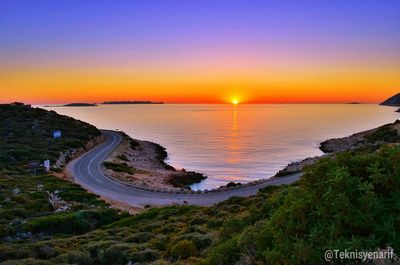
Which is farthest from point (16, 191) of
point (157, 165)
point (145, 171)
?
point (157, 165)

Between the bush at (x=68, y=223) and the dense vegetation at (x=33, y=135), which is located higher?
the dense vegetation at (x=33, y=135)

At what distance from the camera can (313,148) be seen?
105 metres

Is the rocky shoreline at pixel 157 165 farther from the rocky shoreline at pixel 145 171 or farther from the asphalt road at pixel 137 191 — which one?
the asphalt road at pixel 137 191

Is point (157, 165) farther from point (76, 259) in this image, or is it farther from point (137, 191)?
point (76, 259)

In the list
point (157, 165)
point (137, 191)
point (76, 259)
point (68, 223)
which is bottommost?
point (157, 165)

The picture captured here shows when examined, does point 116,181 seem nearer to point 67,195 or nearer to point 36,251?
point 67,195

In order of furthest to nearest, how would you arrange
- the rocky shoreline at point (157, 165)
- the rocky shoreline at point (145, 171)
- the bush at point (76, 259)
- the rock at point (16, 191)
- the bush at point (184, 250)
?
the rocky shoreline at point (145, 171) → the rocky shoreline at point (157, 165) → the rock at point (16, 191) → the bush at point (76, 259) → the bush at point (184, 250)

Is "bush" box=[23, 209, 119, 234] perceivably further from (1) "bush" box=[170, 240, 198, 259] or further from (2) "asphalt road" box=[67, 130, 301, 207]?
(1) "bush" box=[170, 240, 198, 259]

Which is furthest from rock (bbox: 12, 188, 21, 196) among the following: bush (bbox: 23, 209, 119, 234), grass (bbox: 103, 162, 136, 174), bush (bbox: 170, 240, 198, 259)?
bush (bbox: 170, 240, 198, 259)

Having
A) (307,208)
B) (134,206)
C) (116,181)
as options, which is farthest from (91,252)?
(116,181)

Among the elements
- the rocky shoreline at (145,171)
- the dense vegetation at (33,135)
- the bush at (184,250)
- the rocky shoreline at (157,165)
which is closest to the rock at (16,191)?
the rocky shoreline at (157,165)

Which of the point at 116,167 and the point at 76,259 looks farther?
the point at 116,167

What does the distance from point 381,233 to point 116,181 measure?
48080 millimetres

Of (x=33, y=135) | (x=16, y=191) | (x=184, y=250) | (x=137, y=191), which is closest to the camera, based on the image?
(x=184, y=250)
